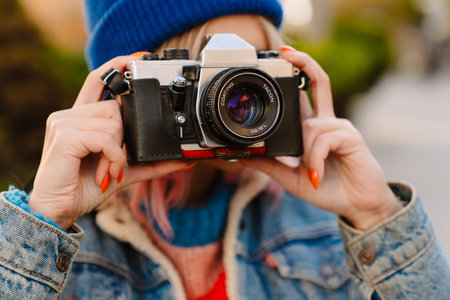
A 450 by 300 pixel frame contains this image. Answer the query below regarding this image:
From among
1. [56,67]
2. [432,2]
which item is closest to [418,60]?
[432,2]

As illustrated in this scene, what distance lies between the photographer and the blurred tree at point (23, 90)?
13.0 ft

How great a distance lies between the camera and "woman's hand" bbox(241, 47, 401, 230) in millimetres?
1441

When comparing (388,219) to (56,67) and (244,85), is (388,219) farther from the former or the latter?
(56,67)

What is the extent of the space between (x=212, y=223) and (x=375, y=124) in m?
6.81

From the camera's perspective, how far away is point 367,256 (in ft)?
4.80

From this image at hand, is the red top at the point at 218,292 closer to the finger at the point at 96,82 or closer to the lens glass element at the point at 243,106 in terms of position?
the lens glass element at the point at 243,106

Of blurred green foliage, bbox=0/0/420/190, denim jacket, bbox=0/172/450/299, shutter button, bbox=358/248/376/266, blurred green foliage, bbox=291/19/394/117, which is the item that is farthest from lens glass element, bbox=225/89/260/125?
blurred green foliage, bbox=291/19/394/117

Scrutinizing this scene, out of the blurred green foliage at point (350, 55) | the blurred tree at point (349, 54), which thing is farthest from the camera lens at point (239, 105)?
Answer: the blurred tree at point (349, 54)

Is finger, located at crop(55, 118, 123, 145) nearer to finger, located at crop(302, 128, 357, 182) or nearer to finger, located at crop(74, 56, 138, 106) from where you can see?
finger, located at crop(74, 56, 138, 106)

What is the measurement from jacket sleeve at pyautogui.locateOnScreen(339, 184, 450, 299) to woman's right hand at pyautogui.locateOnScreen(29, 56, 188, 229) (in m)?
0.72

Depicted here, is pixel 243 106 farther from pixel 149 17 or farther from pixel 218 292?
pixel 218 292

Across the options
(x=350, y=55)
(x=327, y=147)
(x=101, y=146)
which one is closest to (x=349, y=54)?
(x=350, y=55)

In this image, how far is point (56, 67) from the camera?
4.27 meters

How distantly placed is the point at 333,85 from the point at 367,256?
15.2 feet
